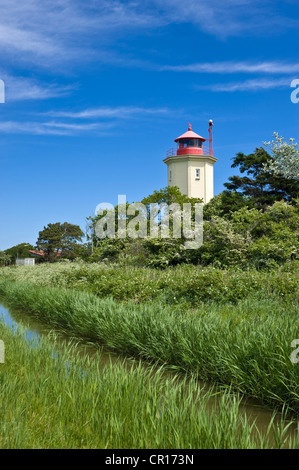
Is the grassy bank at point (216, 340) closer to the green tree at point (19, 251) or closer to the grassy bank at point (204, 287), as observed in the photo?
the grassy bank at point (204, 287)

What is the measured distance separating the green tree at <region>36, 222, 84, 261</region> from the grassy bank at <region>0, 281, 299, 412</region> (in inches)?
1536

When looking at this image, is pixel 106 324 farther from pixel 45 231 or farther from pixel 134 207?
pixel 45 231

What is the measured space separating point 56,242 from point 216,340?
145ft

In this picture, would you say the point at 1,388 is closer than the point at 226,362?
Yes

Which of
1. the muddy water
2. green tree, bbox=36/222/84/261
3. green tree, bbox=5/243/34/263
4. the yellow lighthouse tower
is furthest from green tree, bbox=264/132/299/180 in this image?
green tree, bbox=5/243/34/263

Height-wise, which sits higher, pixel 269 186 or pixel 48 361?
pixel 269 186

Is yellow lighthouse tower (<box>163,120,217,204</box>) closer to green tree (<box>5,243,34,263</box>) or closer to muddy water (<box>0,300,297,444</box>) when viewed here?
muddy water (<box>0,300,297,444</box>)

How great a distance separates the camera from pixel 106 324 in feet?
22.3

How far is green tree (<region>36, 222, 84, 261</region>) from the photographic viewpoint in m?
47.1

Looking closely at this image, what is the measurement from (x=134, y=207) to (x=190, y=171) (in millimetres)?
8110

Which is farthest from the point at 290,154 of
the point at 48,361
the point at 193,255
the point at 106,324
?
the point at 48,361
